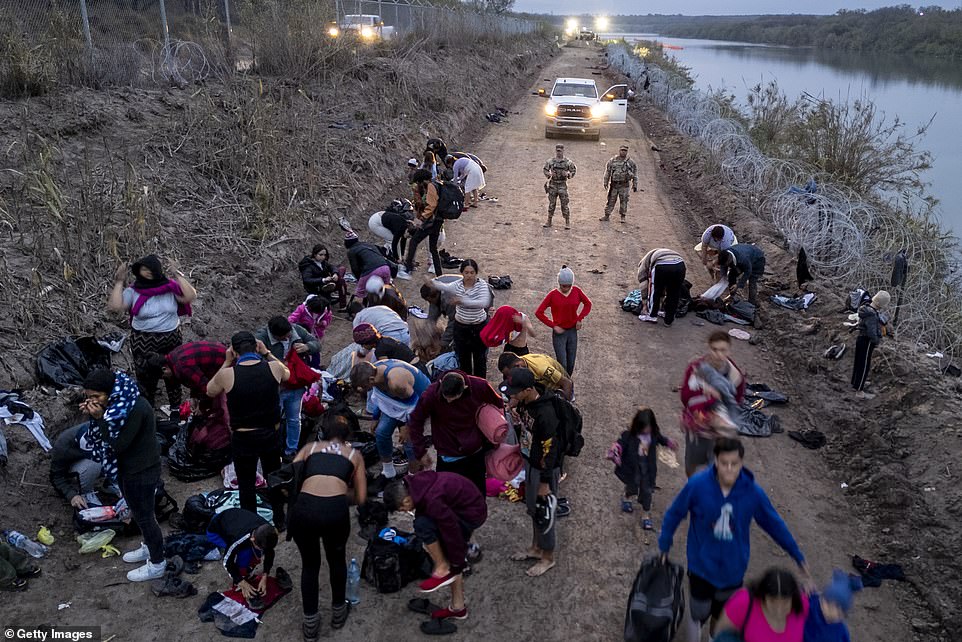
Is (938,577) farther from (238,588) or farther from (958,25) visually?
(958,25)

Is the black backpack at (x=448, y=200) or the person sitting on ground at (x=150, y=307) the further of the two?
the black backpack at (x=448, y=200)

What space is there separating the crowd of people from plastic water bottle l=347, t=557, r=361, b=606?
0.21 meters

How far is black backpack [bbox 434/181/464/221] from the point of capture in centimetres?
1020

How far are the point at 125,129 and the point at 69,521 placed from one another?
7.82m

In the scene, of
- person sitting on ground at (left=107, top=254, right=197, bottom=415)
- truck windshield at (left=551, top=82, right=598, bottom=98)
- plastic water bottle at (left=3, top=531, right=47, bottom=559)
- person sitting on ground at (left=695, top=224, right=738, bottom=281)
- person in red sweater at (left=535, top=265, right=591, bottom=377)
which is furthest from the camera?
truck windshield at (left=551, top=82, right=598, bottom=98)

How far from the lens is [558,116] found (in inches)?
832

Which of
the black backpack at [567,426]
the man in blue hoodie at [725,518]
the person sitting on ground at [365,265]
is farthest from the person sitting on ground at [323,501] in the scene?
the person sitting on ground at [365,265]

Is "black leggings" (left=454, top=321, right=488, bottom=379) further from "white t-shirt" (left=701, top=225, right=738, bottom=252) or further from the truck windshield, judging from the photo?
the truck windshield

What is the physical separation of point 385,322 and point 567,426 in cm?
277

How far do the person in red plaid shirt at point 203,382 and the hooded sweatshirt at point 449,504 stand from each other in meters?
2.52

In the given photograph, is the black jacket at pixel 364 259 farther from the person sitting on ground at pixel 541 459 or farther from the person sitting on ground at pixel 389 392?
the person sitting on ground at pixel 541 459

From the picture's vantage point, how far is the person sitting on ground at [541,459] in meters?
4.71

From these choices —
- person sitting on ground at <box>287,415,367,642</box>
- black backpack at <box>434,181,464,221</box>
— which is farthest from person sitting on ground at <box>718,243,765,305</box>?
person sitting on ground at <box>287,415,367,642</box>

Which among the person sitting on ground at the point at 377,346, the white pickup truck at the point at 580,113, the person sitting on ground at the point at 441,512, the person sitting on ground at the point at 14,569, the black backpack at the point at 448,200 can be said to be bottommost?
the person sitting on ground at the point at 14,569
